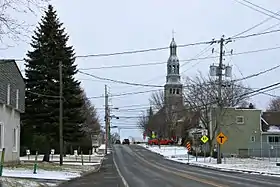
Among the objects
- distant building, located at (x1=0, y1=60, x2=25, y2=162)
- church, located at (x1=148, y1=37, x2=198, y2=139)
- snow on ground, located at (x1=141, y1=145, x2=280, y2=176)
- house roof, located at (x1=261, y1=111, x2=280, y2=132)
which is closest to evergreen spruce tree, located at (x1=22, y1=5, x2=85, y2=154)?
distant building, located at (x1=0, y1=60, x2=25, y2=162)

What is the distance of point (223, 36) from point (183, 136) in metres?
55.9

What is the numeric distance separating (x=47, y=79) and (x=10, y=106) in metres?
10.0

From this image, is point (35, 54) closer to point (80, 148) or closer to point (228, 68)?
point (228, 68)

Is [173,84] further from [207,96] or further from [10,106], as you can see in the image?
[10,106]

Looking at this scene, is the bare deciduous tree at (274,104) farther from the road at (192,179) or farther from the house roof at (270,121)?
the road at (192,179)

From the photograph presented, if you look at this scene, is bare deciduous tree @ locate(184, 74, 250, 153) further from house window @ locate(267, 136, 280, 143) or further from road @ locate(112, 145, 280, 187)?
road @ locate(112, 145, 280, 187)

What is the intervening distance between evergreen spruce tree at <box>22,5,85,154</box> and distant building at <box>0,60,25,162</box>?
5.39m

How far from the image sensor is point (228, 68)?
176ft

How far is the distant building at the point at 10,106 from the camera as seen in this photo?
34.4 metres

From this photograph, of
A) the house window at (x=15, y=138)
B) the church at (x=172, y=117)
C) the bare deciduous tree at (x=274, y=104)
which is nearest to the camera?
the house window at (x=15, y=138)

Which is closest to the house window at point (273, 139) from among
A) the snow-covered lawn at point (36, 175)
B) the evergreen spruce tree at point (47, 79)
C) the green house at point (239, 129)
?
the green house at point (239, 129)

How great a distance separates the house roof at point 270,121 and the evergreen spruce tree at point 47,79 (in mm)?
35796

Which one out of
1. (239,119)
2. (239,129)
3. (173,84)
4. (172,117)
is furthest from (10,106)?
(172,117)

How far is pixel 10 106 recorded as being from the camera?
3631 centimetres
